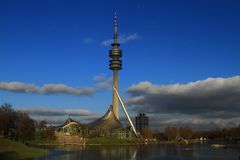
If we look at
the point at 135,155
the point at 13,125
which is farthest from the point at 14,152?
the point at 13,125

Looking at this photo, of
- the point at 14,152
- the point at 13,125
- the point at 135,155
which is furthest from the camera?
the point at 13,125

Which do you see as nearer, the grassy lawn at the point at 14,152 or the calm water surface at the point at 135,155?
the grassy lawn at the point at 14,152

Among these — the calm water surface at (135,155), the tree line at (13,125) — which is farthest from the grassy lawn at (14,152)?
the tree line at (13,125)

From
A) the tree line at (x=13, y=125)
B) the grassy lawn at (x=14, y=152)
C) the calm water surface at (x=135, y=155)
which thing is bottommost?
the calm water surface at (x=135, y=155)

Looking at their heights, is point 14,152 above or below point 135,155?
above

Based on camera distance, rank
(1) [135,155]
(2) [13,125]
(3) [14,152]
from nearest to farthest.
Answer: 1. (3) [14,152]
2. (1) [135,155]
3. (2) [13,125]

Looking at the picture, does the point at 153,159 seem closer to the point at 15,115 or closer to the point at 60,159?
the point at 60,159

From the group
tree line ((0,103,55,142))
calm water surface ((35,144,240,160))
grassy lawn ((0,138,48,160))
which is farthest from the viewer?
tree line ((0,103,55,142))

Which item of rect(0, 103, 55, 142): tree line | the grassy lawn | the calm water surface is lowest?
the calm water surface

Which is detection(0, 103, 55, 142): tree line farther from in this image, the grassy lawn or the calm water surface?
the grassy lawn

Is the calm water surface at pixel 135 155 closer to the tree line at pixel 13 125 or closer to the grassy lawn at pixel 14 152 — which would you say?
the grassy lawn at pixel 14 152

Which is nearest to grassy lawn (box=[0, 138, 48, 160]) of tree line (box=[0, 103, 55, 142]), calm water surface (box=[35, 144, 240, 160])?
calm water surface (box=[35, 144, 240, 160])

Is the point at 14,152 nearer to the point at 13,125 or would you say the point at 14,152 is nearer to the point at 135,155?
the point at 135,155

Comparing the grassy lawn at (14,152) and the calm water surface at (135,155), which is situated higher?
the grassy lawn at (14,152)
